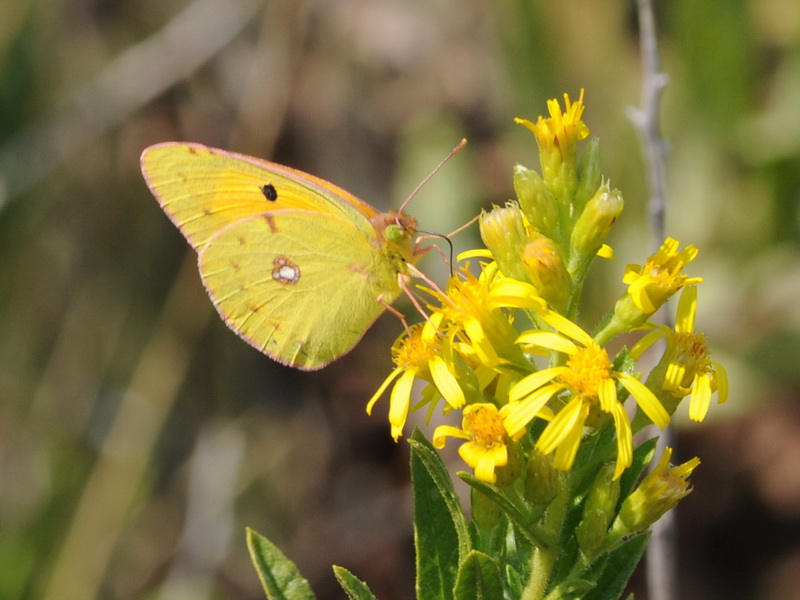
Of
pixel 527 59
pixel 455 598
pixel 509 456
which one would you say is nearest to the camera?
pixel 455 598

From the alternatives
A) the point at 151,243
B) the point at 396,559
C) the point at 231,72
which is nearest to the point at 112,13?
the point at 231,72

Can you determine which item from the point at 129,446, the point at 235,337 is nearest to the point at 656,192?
the point at 235,337

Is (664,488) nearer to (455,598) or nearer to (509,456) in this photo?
(509,456)

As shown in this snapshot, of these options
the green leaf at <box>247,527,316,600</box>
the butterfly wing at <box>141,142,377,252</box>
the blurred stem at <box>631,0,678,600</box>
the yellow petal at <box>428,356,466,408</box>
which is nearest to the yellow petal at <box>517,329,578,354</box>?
the yellow petal at <box>428,356,466,408</box>

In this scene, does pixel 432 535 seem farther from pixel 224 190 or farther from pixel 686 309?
pixel 224 190

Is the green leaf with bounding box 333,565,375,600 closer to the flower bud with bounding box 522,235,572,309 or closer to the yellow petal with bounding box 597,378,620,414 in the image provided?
the yellow petal with bounding box 597,378,620,414

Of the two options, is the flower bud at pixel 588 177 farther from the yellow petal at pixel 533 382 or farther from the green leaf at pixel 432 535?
the green leaf at pixel 432 535
